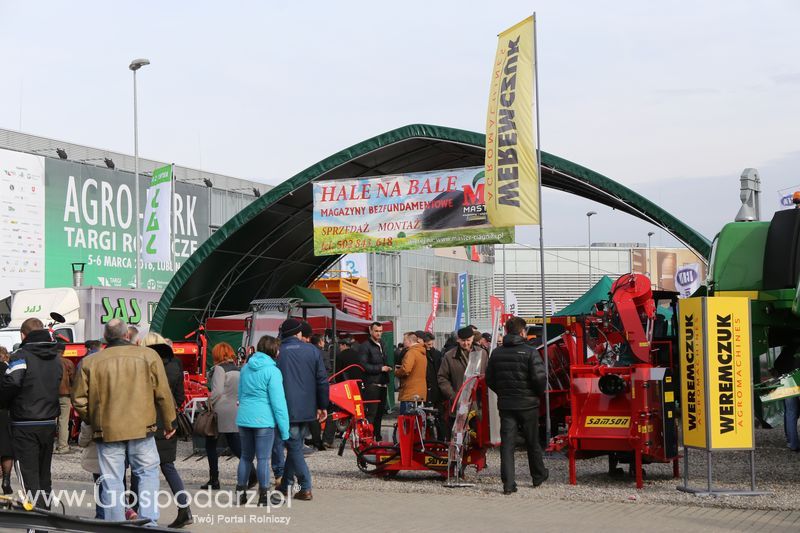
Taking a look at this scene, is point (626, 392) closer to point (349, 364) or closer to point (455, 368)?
point (455, 368)

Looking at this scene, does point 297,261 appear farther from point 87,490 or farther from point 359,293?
point 87,490

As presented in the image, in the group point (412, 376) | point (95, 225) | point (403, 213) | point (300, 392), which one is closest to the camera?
point (300, 392)

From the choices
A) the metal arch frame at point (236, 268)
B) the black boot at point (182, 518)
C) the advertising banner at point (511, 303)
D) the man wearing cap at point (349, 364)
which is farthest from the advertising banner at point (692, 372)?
the advertising banner at point (511, 303)

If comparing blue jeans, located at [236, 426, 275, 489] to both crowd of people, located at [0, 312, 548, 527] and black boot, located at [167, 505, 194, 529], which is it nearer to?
crowd of people, located at [0, 312, 548, 527]

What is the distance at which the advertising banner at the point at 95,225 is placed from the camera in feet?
140

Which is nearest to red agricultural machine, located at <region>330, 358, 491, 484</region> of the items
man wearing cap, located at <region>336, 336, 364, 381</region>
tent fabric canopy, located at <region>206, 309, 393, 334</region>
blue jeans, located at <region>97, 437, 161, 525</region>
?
man wearing cap, located at <region>336, 336, 364, 381</region>

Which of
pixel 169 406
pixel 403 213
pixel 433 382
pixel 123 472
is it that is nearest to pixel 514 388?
pixel 169 406

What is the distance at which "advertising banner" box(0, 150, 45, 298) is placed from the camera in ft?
132

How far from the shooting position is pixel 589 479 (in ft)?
42.1

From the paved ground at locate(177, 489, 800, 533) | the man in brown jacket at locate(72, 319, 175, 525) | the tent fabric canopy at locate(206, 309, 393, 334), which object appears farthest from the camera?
the tent fabric canopy at locate(206, 309, 393, 334)

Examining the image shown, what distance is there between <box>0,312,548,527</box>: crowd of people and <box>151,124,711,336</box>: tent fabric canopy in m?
8.15

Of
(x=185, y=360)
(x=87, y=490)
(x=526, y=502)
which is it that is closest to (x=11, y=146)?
(x=185, y=360)

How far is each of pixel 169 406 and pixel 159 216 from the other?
2154 cm

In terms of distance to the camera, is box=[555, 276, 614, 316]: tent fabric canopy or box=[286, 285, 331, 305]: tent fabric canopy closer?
box=[555, 276, 614, 316]: tent fabric canopy
